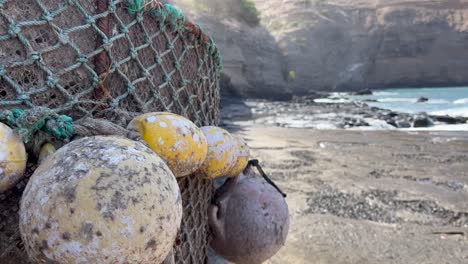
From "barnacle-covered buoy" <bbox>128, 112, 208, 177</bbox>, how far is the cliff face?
135 feet

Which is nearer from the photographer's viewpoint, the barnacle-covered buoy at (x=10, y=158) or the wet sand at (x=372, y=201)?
the barnacle-covered buoy at (x=10, y=158)

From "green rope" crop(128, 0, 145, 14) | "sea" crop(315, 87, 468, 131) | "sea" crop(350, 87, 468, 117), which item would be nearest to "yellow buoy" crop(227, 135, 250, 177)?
"green rope" crop(128, 0, 145, 14)

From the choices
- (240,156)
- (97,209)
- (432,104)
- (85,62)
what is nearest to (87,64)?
(85,62)

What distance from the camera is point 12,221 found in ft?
4.04

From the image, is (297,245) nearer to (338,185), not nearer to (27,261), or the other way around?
(338,185)

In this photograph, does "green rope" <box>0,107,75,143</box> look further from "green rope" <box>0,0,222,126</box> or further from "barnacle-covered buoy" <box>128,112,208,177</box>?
"barnacle-covered buoy" <box>128,112,208,177</box>

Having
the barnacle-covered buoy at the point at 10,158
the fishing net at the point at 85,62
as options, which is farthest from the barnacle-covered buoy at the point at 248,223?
the barnacle-covered buoy at the point at 10,158

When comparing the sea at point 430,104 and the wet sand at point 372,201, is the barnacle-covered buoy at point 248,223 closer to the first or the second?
the wet sand at point 372,201

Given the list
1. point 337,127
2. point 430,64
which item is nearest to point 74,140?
point 337,127

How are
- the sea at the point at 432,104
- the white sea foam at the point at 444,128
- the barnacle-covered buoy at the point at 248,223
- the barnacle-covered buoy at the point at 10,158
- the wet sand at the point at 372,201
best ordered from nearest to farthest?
the barnacle-covered buoy at the point at 10,158 < the barnacle-covered buoy at the point at 248,223 < the wet sand at the point at 372,201 < the white sea foam at the point at 444,128 < the sea at the point at 432,104

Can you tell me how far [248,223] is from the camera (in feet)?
7.12

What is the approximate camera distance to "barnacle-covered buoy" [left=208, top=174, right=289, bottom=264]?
7.13 feet

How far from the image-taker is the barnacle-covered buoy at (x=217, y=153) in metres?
1.72

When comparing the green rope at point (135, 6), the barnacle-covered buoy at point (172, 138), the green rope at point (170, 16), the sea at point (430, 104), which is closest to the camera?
the barnacle-covered buoy at point (172, 138)
